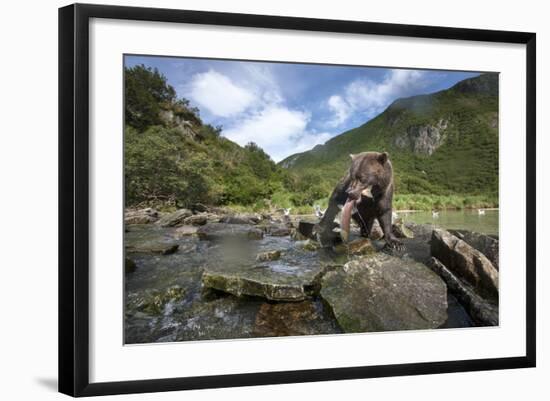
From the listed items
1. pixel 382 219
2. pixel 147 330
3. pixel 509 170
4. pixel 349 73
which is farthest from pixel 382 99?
pixel 147 330

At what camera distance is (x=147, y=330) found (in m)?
3.62

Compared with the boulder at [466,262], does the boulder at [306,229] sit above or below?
above

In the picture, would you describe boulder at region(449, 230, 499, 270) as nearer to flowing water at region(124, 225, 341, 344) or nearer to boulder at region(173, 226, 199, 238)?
flowing water at region(124, 225, 341, 344)

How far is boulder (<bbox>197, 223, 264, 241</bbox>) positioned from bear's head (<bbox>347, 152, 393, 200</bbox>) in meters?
0.93

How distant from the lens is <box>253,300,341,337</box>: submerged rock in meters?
3.79

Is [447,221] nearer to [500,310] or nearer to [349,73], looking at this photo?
[500,310]

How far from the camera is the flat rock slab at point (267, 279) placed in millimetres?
3750

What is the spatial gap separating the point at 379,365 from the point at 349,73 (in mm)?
2512

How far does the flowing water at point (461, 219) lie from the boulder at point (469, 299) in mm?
346

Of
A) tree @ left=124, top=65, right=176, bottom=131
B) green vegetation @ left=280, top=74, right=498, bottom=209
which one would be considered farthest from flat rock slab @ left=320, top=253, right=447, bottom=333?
tree @ left=124, top=65, right=176, bottom=131

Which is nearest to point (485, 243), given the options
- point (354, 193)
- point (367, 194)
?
point (367, 194)

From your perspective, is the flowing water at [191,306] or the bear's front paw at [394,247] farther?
the bear's front paw at [394,247]

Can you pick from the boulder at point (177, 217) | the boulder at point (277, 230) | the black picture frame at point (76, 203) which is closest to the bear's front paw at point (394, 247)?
the boulder at point (277, 230)

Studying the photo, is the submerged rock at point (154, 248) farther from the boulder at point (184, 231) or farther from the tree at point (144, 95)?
the tree at point (144, 95)
